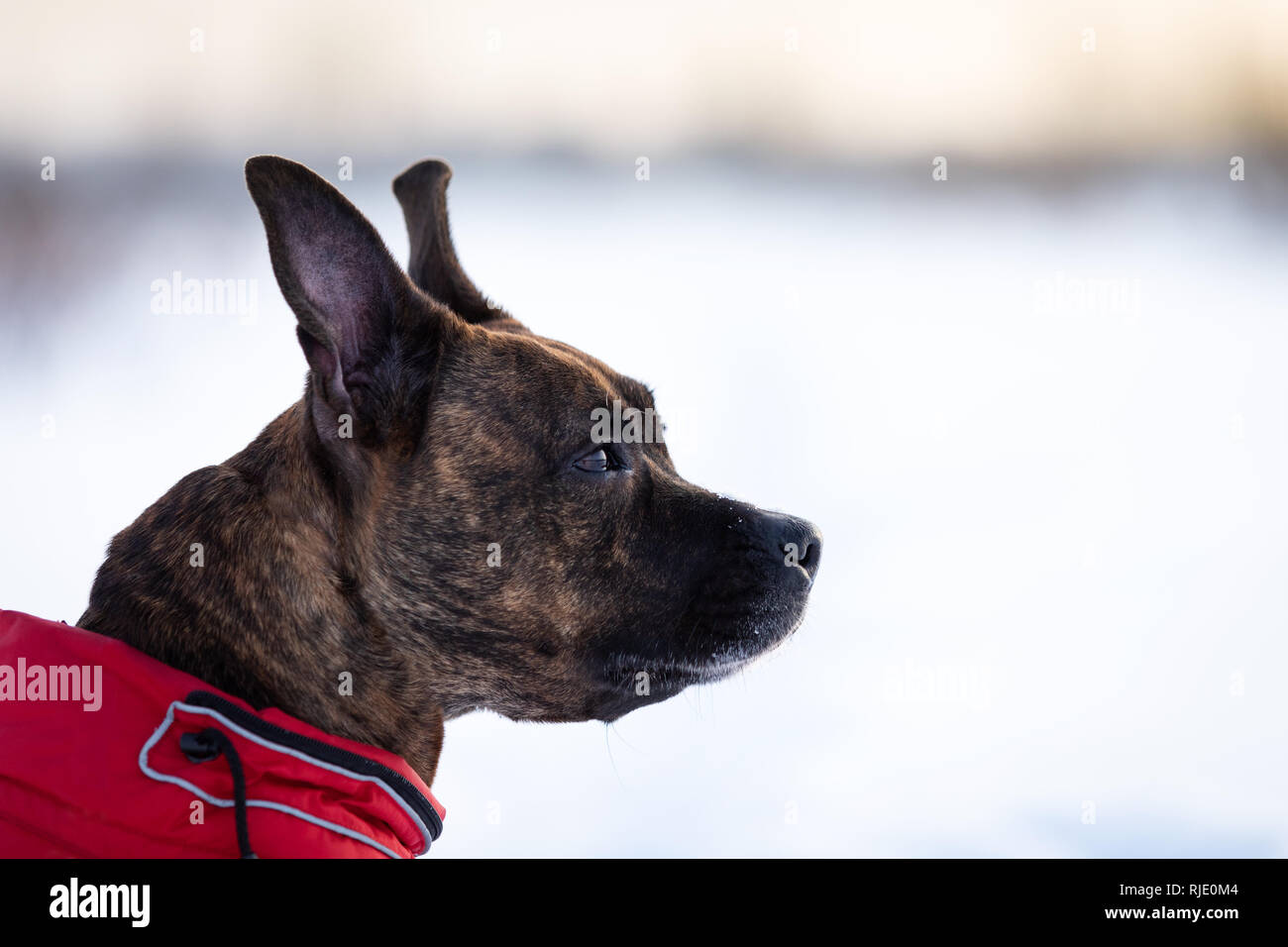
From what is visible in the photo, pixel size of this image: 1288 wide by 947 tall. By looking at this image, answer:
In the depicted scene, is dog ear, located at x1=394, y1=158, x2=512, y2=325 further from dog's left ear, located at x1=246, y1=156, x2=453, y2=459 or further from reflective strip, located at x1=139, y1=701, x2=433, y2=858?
reflective strip, located at x1=139, y1=701, x2=433, y2=858

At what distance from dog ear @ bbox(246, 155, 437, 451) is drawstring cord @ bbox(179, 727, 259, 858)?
59 centimetres

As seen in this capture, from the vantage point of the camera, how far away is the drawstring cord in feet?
6.38

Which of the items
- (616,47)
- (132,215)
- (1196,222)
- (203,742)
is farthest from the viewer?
(1196,222)

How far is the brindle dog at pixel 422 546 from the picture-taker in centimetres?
214

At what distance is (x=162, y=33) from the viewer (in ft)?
21.2

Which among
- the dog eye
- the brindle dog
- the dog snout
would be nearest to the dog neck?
the brindle dog

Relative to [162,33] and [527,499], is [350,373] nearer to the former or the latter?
[527,499]

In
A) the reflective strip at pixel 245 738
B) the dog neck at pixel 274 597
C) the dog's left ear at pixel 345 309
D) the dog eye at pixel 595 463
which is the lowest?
the reflective strip at pixel 245 738

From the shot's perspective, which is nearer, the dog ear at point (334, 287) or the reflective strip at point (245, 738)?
the reflective strip at point (245, 738)

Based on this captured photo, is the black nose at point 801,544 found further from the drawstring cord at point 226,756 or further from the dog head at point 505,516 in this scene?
the drawstring cord at point 226,756

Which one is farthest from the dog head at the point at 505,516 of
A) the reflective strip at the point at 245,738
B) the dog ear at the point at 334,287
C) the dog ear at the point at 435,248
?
the dog ear at the point at 435,248

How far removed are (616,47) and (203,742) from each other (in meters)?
5.61

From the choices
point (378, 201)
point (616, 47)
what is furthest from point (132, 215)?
point (616, 47)

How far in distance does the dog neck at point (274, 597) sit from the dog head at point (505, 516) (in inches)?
0.9
